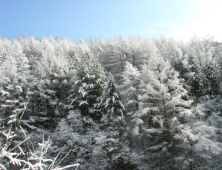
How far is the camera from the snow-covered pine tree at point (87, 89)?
21625mm

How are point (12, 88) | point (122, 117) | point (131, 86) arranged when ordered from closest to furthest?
point (122, 117), point (131, 86), point (12, 88)

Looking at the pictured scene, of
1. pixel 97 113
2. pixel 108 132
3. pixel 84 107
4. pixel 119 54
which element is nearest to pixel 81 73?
pixel 84 107

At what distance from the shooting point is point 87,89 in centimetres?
2283

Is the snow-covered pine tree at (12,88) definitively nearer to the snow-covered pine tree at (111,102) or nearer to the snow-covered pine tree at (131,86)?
the snow-covered pine tree at (111,102)

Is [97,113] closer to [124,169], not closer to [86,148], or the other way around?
[86,148]

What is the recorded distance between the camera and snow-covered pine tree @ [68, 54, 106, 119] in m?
21.6

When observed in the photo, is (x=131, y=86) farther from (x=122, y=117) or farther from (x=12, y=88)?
(x=12, y=88)

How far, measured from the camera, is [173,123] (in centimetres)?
1497

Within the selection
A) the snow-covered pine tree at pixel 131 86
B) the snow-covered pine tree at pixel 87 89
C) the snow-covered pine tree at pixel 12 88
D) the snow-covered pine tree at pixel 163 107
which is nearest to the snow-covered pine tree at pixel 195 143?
the snow-covered pine tree at pixel 163 107

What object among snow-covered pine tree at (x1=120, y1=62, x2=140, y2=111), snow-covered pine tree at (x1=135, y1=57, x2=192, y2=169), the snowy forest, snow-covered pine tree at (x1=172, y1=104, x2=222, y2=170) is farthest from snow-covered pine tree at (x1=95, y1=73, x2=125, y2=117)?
snow-covered pine tree at (x1=172, y1=104, x2=222, y2=170)

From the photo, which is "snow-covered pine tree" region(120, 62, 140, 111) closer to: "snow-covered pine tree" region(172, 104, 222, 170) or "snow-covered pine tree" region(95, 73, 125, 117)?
"snow-covered pine tree" region(95, 73, 125, 117)

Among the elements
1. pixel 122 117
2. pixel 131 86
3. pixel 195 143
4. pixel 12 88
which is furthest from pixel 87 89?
pixel 195 143

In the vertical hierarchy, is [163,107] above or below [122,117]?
above

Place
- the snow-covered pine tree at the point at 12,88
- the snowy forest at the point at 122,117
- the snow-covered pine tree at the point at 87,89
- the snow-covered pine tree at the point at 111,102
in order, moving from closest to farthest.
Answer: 1. the snowy forest at the point at 122,117
2. the snow-covered pine tree at the point at 111,102
3. the snow-covered pine tree at the point at 12,88
4. the snow-covered pine tree at the point at 87,89
